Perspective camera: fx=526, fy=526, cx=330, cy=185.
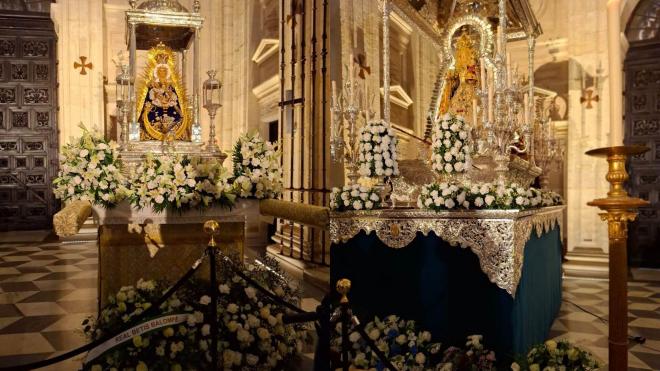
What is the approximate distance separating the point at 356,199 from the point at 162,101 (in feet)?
7.96

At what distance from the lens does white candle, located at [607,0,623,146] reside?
7.20ft

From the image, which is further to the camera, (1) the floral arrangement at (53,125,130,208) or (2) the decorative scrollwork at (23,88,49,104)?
(2) the decorative scrollwork at (23,88,49,104)

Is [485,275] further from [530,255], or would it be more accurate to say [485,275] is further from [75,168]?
[75,168]

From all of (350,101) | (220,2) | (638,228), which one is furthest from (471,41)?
(220,2)

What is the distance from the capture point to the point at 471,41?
573 cm

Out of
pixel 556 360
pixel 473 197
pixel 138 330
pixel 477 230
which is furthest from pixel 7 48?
pixel 556 360

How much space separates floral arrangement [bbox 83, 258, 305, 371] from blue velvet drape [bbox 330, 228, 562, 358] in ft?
2.02

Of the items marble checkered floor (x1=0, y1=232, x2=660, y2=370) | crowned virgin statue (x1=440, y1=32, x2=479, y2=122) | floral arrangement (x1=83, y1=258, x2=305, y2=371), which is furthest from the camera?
crowned virgin statue (x1=440, y1=32, x2=479, y2=122)

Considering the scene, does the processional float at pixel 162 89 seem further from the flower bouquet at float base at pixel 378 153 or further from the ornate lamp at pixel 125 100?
the flower bouquet at float base at pixel 378 153

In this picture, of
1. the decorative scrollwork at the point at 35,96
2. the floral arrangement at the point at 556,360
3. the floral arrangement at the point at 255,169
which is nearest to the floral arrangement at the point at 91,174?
the floral arrangement at the point at 255,169

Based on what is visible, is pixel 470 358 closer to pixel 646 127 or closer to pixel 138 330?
pixel 138 330

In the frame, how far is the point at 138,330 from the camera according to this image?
8.43ft

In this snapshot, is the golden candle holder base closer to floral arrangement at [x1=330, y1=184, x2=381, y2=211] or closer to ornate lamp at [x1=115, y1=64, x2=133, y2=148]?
floral arrangement at [x1=330, y1=184, x2=381, y2=211]

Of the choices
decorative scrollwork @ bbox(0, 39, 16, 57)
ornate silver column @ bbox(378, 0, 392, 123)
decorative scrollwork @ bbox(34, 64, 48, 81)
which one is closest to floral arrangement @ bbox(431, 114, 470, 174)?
ornate silver column @ bbox(378, 0, 392, 123)
